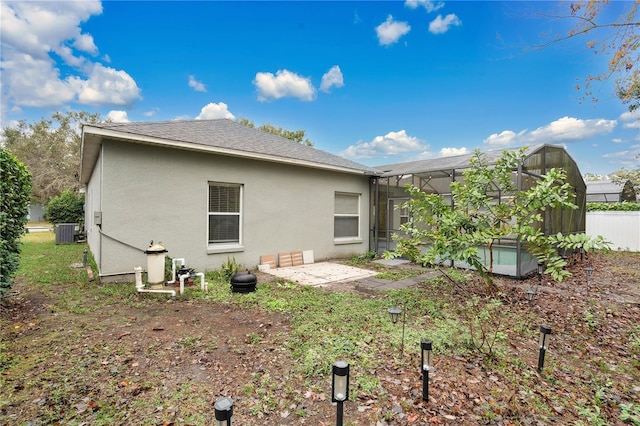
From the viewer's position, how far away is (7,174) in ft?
12.9

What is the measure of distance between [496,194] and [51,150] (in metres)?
37.3

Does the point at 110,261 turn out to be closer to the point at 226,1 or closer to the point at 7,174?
the point at 7,174

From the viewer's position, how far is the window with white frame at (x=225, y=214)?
23.2 feet

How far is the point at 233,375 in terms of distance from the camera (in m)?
2.77

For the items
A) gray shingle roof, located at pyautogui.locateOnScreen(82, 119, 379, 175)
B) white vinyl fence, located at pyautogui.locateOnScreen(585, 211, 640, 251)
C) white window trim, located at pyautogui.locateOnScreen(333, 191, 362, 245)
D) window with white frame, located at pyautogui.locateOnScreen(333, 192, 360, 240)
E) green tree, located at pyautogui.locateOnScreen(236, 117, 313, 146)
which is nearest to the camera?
gray shingle roof, located at pyautogui.locateOnScreen(82, 119, 379, 175)

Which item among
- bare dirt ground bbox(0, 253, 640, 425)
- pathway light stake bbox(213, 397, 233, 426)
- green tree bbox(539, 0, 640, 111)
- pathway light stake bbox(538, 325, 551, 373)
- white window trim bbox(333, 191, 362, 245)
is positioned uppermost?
green tree bbox(539, 0, 640, 111)

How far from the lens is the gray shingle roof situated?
5870 millimetres

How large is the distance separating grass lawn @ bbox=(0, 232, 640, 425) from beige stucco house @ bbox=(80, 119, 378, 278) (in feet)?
4.63

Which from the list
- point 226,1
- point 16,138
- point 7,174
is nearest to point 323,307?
point 7,174

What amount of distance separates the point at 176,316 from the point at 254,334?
57.5 inches

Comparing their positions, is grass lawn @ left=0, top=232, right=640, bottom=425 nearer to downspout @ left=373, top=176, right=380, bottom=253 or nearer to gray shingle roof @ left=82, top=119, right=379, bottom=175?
gray shingle roof @ left=82, top=119, right=379, bottom=175

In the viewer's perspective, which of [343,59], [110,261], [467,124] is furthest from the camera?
[467,124]

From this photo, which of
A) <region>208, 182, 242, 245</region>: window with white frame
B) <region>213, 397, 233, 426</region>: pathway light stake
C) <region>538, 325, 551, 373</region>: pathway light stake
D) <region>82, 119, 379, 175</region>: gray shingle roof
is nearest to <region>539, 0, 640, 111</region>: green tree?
<region>538, 325, 551, 373</region>: pathway light stake

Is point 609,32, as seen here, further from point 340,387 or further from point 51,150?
point 51,150
